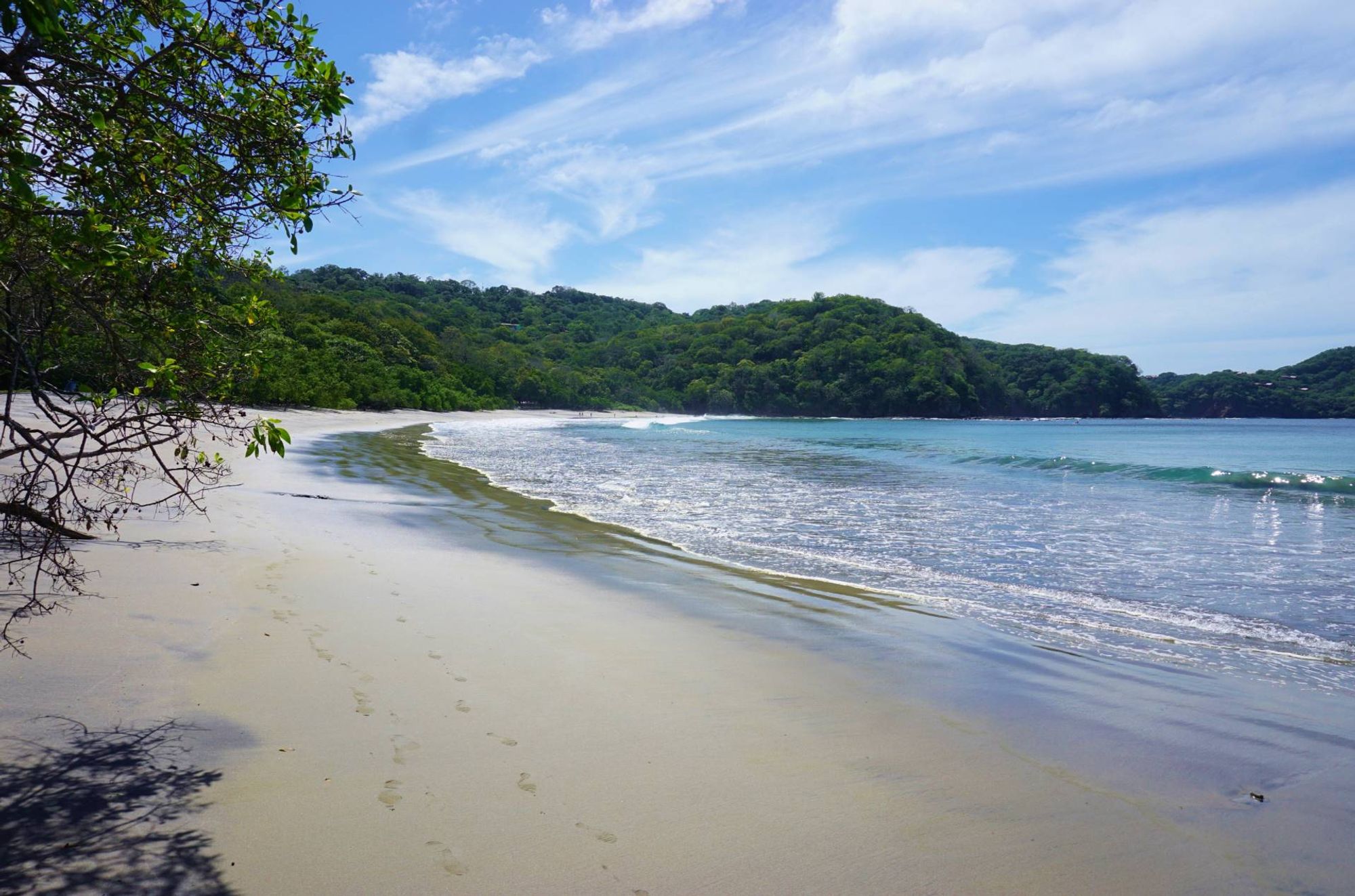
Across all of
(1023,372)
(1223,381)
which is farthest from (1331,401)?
(1023,372)

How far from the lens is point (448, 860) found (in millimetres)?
2562

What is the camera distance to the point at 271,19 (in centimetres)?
300

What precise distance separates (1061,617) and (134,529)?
8.86 meters

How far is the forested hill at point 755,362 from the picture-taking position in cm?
10344

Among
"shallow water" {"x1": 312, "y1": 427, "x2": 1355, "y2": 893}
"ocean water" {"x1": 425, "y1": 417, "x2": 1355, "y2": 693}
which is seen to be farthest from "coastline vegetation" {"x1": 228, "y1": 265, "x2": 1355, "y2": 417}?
"shallow water" {"x1": 312, "y1": 427, "x2": 1355, "y2": 893}

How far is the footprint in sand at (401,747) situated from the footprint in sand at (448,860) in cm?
64

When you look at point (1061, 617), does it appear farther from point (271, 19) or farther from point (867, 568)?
point (271, 19)

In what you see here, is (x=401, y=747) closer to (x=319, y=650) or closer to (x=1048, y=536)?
(x=319, y=650)

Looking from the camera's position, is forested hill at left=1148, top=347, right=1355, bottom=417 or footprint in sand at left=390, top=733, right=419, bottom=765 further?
forested hill at left=1148, top=347, right=1355, bottom=417

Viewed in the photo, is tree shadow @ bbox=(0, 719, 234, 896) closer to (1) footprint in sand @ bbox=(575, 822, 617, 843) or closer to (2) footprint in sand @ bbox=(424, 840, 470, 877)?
(2) footprint in sand @ bbox=(424, 840, 470, 877)

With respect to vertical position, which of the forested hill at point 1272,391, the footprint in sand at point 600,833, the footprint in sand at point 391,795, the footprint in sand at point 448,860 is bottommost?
the footprint in sand at point 600,833

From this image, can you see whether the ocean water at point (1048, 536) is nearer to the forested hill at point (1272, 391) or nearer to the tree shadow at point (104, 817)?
the tree shadow at point (104, 817)

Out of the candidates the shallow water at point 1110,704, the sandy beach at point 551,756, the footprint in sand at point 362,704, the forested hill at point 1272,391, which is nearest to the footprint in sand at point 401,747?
the sandy beach at point 551,756

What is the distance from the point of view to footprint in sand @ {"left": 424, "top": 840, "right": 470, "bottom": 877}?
251cm
